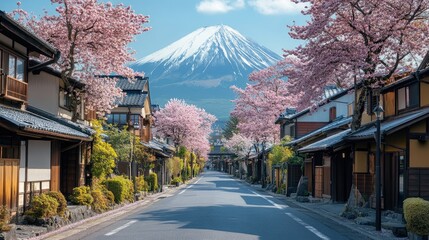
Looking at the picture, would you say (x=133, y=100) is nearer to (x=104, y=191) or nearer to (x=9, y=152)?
(x=104, y=191)

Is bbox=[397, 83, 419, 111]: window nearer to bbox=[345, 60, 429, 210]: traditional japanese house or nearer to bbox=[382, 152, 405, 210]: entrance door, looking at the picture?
bbox=[345, 60, 429, 210]: traditional japanese house

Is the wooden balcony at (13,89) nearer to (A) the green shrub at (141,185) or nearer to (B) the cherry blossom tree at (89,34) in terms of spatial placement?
(B) the cherry blossom tree at (89,34)

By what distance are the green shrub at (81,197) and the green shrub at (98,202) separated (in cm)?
55

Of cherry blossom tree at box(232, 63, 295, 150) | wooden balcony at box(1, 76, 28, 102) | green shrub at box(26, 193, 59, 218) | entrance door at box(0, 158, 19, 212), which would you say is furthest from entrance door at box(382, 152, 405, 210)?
cherry blossom tree at box(232, 63, 295, 150)

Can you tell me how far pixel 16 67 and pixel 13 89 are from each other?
1206 mm

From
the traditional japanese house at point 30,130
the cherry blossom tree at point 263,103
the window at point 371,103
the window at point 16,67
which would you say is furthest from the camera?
the cherry blossom tree at point 263,103

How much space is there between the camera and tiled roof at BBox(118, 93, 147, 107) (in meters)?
47.2

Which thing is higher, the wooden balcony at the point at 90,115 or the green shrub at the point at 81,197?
the wooden balcony at the point at 90,115

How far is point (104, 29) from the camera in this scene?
23031mm

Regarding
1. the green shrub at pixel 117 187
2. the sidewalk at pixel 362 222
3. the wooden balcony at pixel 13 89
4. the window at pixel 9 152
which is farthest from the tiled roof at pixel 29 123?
the sidewalk at pixel 362 222

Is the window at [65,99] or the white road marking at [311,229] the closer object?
the white road marking at [311,229]

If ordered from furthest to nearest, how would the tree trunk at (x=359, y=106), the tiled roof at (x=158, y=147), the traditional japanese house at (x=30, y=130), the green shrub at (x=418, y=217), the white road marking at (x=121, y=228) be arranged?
the tiled roof at (x=158, y=147), the tree trunk at (x=359, y=106), the traditional japanese house at (x=30, y=130), the white road marking at (x=121, y=228), the green shrub at (x=418, y=217)

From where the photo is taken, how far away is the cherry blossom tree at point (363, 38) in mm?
22047

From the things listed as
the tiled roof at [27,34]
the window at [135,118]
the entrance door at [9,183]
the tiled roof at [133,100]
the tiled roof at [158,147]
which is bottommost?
the entrance door at [9,183]
